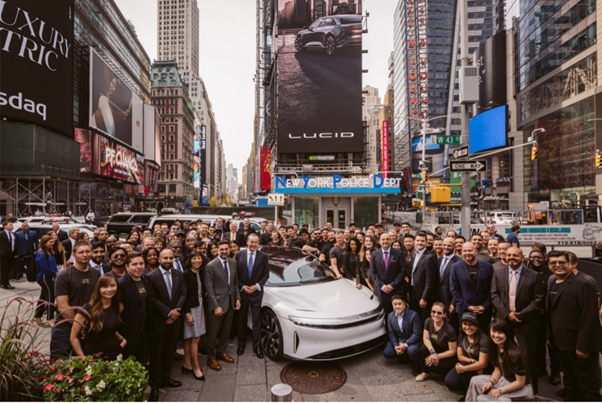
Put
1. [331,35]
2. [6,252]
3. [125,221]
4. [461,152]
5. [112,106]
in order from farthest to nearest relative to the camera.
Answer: [112,106]
[331,35]
[125,221]
[461,152]
[6,252]

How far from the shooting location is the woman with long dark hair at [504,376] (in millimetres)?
3395

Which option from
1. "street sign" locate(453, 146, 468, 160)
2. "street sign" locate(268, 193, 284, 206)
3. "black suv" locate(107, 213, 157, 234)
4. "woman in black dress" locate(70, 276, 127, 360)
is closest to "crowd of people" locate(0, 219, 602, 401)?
"woman in black dress" locate(70, 276, 127, 360)

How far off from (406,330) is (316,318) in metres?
1.46

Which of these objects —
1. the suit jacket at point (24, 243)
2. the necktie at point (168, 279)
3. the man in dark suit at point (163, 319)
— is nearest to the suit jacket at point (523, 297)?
the man in dark suit at point (163, 319)

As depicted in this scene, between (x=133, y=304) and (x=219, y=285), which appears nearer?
(x=133, y=304)

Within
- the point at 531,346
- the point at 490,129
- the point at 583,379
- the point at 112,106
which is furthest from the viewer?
the point at 112,106

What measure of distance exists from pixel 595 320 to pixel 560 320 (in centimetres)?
33

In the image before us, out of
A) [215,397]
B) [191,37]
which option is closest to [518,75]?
[215,397]

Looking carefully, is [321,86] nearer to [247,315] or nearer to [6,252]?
[6,252]

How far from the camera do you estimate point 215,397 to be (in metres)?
3.93

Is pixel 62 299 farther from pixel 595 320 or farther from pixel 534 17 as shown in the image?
pixel 534 17

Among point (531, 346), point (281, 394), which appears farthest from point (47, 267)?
point (531, 346)

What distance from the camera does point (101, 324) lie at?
132 inches

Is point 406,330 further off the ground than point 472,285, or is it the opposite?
point 472,285
